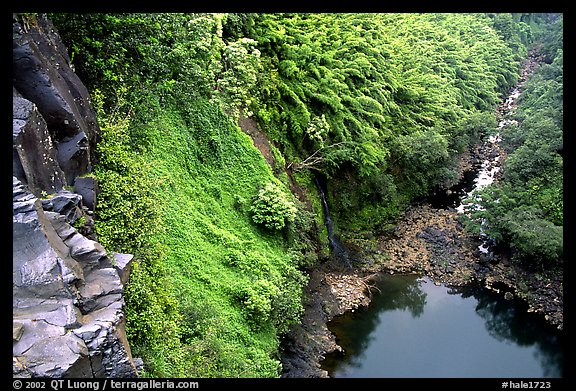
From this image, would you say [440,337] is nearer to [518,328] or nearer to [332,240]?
[518,328]

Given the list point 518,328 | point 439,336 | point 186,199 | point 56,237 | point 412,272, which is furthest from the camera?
point 412,272

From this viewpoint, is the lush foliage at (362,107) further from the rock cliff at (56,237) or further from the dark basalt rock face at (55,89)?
the rock cliff at (56,237)

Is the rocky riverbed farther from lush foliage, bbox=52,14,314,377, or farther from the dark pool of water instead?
lush foliage, bbox=52,14,314,377

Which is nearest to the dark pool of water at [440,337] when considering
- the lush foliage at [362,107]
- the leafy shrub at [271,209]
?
the leafy shrub at [271,209]

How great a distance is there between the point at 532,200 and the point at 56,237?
17.4 m

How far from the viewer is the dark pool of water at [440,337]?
1373 centimetres

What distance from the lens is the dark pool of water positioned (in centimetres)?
1373

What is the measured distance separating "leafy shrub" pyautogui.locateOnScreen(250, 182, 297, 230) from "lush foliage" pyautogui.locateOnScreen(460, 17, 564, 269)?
8451 millimetres

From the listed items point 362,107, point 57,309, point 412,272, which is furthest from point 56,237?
point 362,107

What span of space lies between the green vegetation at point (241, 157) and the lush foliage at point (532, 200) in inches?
5.6

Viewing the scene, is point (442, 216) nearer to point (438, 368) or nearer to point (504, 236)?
point (504, 236)

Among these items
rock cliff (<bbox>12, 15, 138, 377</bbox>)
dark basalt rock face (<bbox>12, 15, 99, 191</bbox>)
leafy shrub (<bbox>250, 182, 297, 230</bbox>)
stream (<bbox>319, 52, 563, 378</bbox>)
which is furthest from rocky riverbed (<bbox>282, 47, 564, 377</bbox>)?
dark basalt rock face (<bbox>12, 15, 99, 191</bbox>)

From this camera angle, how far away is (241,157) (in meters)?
15.0
